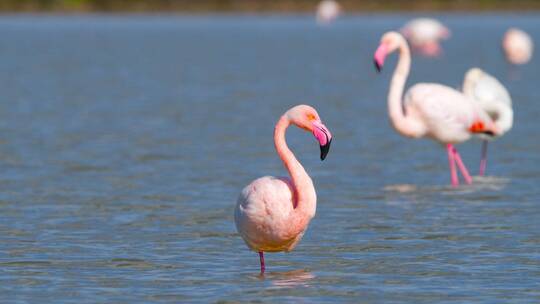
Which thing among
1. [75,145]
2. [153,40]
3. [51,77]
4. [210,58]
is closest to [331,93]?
[51,77]

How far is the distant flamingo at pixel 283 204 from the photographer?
877 centimetres

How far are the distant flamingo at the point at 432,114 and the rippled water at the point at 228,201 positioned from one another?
0.52 metres

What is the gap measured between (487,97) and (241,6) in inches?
3113

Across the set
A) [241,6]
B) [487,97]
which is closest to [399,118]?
[487,97]

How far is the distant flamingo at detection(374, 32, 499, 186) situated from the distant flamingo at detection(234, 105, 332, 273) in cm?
490

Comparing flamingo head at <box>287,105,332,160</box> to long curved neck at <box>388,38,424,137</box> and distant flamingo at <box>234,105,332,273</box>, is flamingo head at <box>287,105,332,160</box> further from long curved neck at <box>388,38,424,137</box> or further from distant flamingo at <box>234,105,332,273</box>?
long curved neck at <box>388,38,424,137</box>

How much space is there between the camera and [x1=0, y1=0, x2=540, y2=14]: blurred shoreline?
8662cm

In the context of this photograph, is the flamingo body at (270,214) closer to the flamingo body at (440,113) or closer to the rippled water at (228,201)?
the rippled water at (228,201)

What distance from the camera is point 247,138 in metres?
18.1

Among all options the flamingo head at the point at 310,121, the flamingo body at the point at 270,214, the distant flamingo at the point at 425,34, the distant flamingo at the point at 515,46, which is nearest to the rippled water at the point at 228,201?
the flamingo body at the point at 270,214

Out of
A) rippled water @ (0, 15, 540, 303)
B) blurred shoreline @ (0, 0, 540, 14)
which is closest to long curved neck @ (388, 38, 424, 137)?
rippled water @ (0, 15, 540, 303)

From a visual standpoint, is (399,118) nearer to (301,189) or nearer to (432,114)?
(432,114)

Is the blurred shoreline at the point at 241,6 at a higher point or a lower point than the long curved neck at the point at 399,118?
higher

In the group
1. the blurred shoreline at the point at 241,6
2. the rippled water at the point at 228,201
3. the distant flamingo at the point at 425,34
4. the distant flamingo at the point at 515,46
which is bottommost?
the rippled water at the point at 228,201
